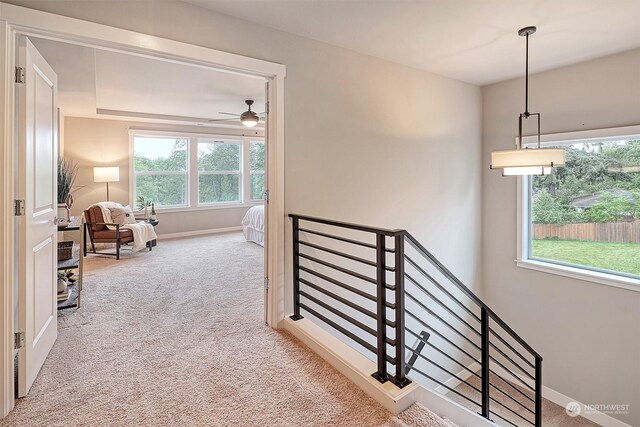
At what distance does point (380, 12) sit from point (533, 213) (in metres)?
3.17

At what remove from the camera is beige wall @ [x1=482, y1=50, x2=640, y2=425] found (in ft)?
11.6

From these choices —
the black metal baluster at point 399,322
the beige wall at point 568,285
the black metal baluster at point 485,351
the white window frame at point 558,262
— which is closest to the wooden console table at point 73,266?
the black metal baluster at point 399,322

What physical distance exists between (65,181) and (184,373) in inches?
174

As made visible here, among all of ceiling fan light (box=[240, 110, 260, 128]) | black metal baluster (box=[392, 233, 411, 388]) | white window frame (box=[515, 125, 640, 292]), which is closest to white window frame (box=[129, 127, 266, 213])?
ceiling fan light (box=[240, 110, 260, 128])

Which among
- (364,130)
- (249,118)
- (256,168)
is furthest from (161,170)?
(364,130)

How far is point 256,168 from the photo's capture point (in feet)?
27.3

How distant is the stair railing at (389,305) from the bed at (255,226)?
3248 millimetres

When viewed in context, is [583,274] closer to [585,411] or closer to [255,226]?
[585,411]

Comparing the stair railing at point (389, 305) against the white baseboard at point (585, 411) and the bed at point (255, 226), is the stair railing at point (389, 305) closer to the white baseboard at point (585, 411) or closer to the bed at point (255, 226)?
the white baseboard at point (585, 411)

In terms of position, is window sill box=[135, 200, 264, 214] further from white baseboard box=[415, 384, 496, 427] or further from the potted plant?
white baseboard box=[415, 384, 496, 427]

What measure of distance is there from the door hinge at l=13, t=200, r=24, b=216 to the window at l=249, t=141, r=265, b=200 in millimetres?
6340

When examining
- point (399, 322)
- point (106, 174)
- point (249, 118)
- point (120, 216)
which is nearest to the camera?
point (399, 322)

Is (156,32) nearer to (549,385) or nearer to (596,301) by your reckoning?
(596,301)

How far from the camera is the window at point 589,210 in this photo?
11.9ft
